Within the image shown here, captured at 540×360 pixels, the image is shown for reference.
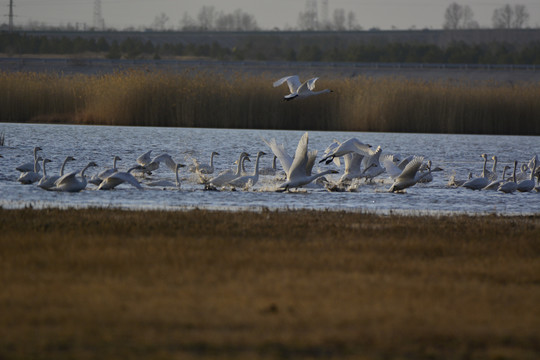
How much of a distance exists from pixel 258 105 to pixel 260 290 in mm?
22467

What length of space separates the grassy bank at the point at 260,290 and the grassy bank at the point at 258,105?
18.6 meters

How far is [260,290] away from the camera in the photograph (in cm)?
561

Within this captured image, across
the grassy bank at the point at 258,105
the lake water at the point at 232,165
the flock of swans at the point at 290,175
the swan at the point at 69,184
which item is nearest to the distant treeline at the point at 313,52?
the grassy bank at the point at 258,105

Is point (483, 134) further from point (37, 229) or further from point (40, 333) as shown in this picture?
point (40, 333)

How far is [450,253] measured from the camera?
759 cm

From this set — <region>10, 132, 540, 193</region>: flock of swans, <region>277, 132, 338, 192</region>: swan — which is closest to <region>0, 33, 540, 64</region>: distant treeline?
<region>10, 132, 540, 193</region>: flock of swans

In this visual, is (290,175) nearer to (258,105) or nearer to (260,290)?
(260,290)

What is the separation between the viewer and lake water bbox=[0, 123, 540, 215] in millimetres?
11633

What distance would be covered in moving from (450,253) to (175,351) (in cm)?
393

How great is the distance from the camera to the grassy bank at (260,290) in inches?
173

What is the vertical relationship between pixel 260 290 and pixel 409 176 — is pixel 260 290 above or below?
above

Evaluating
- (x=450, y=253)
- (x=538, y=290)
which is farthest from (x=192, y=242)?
(x=538, y=290)

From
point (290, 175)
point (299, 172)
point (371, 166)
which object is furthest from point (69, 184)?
point (371, 166)

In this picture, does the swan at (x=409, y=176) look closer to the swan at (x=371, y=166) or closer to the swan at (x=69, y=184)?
the swan at (x=371, y=166)
